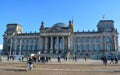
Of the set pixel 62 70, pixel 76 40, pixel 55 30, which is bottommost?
pixel 62 70

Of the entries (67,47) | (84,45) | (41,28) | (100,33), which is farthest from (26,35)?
(100,33)

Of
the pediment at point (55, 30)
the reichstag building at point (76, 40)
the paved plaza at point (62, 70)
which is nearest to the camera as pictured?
the paved plaza at point (62, 70)

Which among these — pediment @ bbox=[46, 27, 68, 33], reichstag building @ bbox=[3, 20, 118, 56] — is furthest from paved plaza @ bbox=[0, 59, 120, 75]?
pediment @ bbox=[46, 27, 68, 33]

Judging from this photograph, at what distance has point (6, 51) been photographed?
378 ft

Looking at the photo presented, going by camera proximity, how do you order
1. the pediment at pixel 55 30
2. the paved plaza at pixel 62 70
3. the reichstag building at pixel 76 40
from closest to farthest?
the paved plaza at pixel 62 70 → the reichstag building at pixel 76 40 → the pediment at pixel 55 30

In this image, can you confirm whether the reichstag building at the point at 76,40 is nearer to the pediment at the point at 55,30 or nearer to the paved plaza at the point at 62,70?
the pediment at the point at 55,30

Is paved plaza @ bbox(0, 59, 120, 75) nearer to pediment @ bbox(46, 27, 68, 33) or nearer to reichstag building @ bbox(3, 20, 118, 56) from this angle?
reichstag building @ bbox(3, 20, 118, 56)

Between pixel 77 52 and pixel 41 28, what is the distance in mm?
26794

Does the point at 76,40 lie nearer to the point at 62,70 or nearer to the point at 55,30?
the point at 55,30

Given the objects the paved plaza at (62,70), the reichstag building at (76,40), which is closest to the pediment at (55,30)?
the reichstag building at (76,40)

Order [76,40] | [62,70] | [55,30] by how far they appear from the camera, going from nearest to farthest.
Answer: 1. [62,70]
2. [55,30]
3. [76,40]

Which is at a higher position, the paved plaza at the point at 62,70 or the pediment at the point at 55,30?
the pediment at the point at 55,30

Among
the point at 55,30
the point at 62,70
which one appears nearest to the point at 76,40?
the point at 55,30

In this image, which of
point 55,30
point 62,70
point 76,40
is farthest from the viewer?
point 76,40
